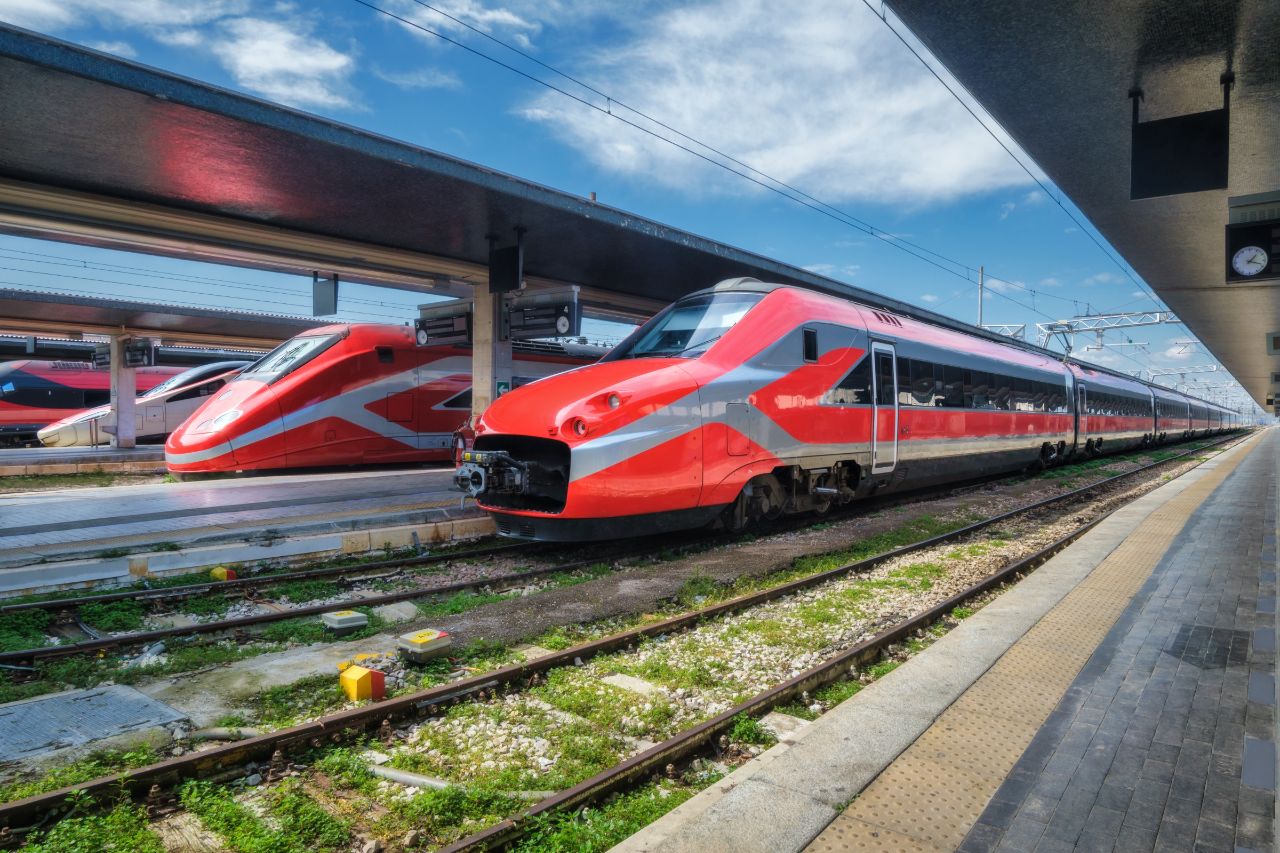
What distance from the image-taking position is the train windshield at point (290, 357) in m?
13.9

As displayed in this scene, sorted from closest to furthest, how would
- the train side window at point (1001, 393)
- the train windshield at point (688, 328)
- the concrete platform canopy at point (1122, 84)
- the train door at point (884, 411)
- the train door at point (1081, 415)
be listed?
1. the concrete platform canopy at point (1122, 84)
2. the train windshield at point (688, 328)
3. the train door at point (884, 411)
4. the train side window at point (1001, 393)
5. the train door at point (1081, 415)

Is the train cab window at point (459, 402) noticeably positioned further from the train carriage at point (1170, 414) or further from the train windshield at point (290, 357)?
the train carriage at point (1170, 414)

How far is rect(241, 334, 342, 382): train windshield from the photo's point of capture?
13883mm

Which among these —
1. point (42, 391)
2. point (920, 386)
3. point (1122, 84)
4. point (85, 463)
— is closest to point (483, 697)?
point (1122, 84)

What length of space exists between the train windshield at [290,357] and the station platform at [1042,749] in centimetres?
1273

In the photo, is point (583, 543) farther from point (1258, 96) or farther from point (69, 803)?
point (1258, 96)

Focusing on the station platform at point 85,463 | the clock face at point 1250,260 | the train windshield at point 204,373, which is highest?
the clock face at point 1250,260

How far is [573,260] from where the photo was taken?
12.8 metres

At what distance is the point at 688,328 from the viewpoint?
27.3 feet

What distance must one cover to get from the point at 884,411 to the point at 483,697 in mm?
7819

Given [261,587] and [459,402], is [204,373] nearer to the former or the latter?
[459,402]

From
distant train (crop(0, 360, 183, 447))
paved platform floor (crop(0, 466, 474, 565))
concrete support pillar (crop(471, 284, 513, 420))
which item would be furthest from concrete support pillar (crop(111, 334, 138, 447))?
concrete support pillar (crop(471, 284, 513, 420))

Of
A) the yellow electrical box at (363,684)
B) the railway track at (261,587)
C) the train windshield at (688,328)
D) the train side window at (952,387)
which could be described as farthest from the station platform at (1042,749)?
the train side window at (952,387)

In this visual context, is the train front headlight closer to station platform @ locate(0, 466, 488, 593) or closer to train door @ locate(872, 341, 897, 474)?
station platform @ locate(0, 466, 488, 593)
